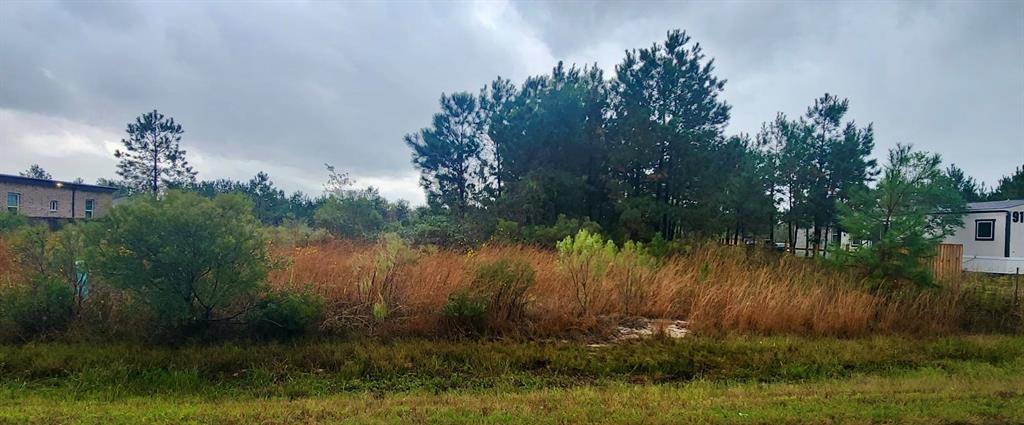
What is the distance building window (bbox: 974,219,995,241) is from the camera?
23.3 m

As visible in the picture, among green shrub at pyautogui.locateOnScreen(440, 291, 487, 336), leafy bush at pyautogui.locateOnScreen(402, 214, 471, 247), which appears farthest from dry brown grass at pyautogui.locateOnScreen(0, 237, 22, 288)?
leafy bush at pyautogui.locateOnScreen(402, 214, 471, 247)

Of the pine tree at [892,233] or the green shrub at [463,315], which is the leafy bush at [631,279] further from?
the pine tree at [892,233]

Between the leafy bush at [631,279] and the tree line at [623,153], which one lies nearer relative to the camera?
the leafy bush at [631,279]

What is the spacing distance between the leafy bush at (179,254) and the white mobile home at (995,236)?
1091 inches

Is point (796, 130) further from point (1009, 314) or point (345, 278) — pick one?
point (345, 278)

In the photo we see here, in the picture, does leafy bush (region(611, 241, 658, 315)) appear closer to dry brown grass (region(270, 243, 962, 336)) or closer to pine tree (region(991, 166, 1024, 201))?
dry brown grass (region(270, 243, 962, 336))

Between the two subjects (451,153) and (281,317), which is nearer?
(281,317)

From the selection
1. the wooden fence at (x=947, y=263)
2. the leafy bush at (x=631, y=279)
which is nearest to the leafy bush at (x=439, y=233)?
the leafy bush at (x=631, y=279)

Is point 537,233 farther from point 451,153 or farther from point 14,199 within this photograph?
point 14,199

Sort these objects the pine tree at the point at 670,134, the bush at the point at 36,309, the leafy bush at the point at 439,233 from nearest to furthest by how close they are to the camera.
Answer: the bush at the point at 36,309, the leafy bush at the point at 439,233, the pine tree at the point at 670,134

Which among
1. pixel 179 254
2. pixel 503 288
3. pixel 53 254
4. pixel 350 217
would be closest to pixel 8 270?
pixel 53 254

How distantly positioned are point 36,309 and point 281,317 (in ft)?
9.73

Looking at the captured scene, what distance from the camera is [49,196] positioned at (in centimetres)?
3600

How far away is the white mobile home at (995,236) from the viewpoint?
857 inches
